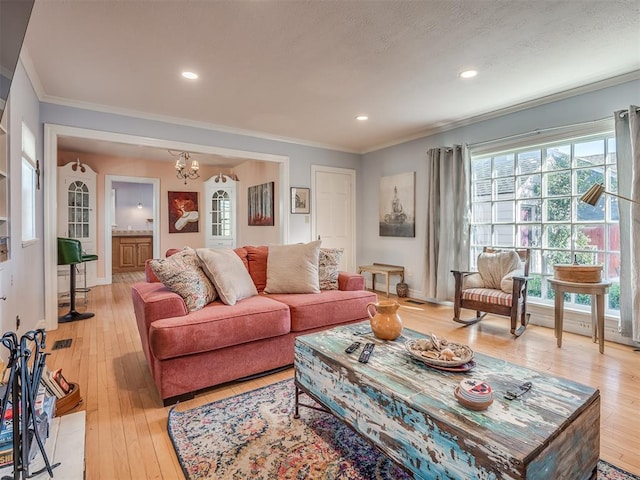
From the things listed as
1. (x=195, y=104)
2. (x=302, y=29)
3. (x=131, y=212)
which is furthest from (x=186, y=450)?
(x=131, y=212)

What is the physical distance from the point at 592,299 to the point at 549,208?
106 centimetres

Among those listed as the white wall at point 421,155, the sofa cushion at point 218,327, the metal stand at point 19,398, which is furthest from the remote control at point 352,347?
the white wall at point 421,155

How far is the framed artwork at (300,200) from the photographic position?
5145mm

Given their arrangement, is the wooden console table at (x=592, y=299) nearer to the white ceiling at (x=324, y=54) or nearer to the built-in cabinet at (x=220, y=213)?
the white ceiling at (x=324, y=54)

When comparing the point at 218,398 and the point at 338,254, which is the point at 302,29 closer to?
Answer: the point at 338,254

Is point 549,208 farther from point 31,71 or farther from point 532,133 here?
point 31,71

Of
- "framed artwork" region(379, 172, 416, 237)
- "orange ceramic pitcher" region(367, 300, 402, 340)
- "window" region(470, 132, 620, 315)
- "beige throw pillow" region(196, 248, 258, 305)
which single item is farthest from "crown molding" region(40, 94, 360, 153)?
"orange ceramic pitcher" region(367, 300, 402, 340)

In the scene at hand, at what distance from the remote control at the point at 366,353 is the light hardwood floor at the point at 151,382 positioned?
38.1 inches

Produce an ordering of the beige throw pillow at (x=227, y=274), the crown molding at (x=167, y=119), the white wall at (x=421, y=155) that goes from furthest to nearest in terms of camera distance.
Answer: the crown molding at (x=167, y=119)
the white wall at (x=421, y=155)
the beige throw pillow at (x=227, y=274)

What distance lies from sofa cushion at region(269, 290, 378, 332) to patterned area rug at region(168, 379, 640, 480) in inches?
25.6

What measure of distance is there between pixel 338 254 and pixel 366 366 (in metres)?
1.88

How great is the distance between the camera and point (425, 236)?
4.63 metres

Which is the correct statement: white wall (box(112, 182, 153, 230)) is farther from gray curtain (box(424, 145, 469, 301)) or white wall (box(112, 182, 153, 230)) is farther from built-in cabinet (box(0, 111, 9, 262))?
gray curtain (box(424, 145, 469, 301))

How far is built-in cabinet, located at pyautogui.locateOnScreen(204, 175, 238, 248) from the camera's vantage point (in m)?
7.46
